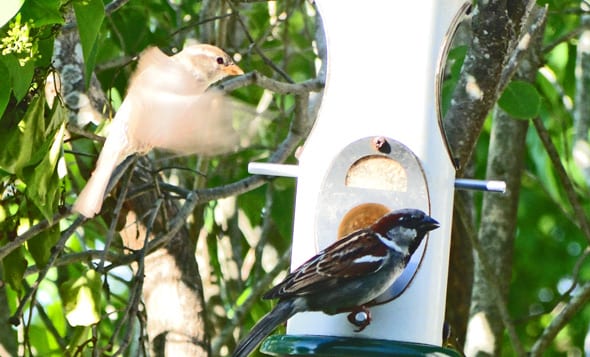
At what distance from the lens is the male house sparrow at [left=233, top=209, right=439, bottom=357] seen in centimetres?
306

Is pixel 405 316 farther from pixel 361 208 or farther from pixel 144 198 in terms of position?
pixel 144 198

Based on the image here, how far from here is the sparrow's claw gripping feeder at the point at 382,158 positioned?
3334mm

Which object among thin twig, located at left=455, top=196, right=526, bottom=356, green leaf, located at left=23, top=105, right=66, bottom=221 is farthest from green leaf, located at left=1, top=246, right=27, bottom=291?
thin twig, located at left=455, top=196, right=526, bottom=356

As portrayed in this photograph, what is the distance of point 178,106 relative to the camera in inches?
160

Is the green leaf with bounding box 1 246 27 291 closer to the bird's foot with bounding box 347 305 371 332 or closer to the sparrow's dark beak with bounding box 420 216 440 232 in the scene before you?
the bird's foot with bounding box 347 305 371 332

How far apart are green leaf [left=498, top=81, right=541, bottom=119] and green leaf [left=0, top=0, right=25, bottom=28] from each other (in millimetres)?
2106

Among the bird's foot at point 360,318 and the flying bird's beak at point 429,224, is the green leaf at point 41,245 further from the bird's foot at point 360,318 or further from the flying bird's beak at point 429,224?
the flying bird's beak at point 429,224

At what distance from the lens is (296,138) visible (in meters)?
4.73

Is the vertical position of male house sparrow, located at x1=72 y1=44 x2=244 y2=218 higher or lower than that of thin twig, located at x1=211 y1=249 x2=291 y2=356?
higher

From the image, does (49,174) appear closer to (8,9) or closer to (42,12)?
(42,12)

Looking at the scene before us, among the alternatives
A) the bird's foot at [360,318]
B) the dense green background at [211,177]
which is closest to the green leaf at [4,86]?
the dense green background at [211,177]

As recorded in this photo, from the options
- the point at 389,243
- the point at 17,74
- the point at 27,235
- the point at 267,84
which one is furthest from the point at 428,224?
the point at 27,235

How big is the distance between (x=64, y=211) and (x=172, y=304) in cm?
108

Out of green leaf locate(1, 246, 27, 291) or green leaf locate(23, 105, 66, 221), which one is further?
green leaf locate(1, 246, 27, 291)
